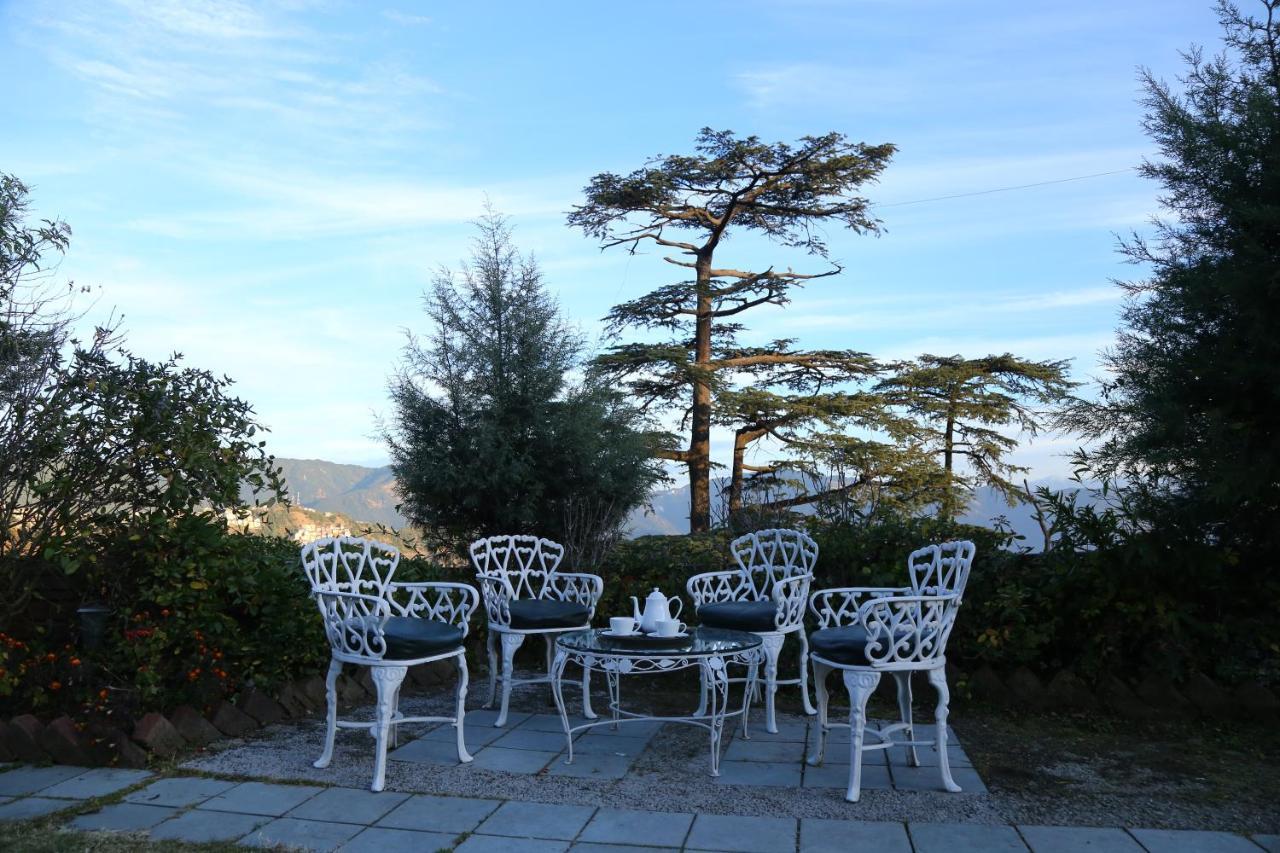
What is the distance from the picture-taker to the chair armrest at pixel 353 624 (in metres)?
3.71

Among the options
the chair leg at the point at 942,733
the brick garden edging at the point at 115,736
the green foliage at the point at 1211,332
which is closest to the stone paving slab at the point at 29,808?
the brick garden edging at the point at 115,736

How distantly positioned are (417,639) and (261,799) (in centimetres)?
79

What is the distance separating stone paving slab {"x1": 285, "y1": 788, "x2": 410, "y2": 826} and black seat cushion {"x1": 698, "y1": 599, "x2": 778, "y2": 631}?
70.8 inches

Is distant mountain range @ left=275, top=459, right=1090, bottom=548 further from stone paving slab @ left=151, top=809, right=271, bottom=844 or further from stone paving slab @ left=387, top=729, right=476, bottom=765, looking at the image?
stone paving slab @ left=151, top=809, right=271, bottom=844

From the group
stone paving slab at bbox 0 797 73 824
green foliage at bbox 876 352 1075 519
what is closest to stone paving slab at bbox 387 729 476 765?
stone paving slab at bbox 0 797 73 824

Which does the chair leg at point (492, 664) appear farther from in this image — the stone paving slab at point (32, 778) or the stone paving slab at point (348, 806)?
the stone paving slab at point (32, 778)

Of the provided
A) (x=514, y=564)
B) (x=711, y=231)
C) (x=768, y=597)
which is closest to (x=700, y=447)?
(x=711, y=231)

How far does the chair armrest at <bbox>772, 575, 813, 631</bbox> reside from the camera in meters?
4.59

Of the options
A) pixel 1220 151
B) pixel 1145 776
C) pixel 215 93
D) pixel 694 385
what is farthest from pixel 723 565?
pixel 694 385

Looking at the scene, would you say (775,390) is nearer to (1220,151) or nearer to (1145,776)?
(1220,151)

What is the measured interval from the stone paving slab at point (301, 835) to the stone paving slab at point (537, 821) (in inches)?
18.0

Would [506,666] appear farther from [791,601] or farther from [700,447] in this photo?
[700,447]

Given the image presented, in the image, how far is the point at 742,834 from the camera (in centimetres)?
307

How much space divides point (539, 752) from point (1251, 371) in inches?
146
